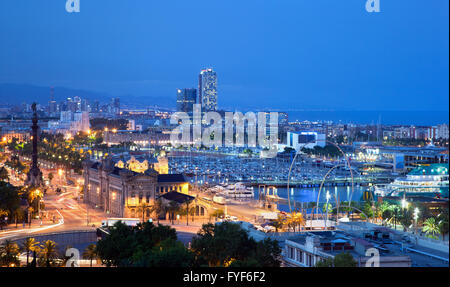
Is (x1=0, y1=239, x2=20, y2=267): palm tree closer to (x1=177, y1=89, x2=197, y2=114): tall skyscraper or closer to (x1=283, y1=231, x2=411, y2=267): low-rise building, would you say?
(x1=283, y1=231, x2=411, y2=267): low-rise building

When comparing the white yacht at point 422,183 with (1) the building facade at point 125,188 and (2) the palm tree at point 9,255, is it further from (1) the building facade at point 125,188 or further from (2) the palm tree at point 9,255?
(2) the palm tree at point 9,255

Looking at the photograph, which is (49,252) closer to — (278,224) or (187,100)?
(278,224)

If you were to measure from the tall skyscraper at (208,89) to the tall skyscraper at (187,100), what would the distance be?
2.55 meters

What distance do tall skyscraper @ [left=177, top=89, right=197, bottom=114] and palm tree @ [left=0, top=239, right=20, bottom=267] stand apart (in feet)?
510

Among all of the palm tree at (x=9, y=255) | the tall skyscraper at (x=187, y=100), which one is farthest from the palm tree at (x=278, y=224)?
the tall skyscraper at (x=187, y=100)

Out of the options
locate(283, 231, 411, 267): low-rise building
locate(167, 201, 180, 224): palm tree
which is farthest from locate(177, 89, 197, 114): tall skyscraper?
locate(283, 231, 411, 267): low-rise building

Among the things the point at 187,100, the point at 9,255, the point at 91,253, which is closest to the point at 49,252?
the point at 9,255

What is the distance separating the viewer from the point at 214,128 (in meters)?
123

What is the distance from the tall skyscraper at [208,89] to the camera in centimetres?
17538

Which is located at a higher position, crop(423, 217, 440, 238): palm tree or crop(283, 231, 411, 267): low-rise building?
crop(283, 231, 411, 267): low-rise building

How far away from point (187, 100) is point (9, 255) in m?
→ 159

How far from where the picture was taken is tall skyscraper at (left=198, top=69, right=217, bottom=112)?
17538cm
